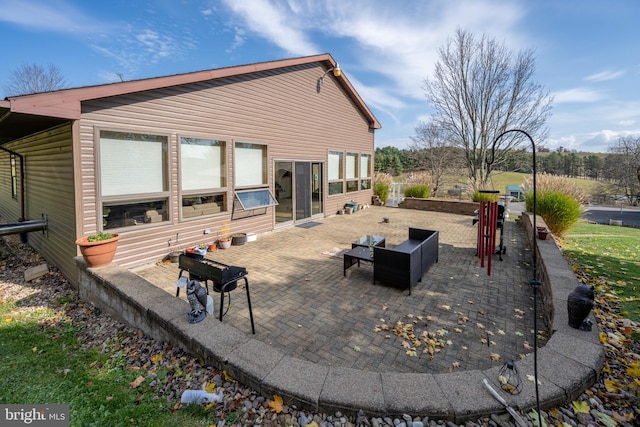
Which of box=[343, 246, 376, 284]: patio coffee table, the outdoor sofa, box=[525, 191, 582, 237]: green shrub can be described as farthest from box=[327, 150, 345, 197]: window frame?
box=[525, 191, 582, 237]: green shrub

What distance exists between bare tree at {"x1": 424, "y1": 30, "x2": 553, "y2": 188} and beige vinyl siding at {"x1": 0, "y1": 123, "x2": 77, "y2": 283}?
16944mm

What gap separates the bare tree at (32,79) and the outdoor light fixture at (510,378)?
35.3 meters

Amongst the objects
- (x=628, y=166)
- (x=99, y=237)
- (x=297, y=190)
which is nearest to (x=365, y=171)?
(x=297, y=190)

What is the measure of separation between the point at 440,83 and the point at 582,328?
58.7 ft

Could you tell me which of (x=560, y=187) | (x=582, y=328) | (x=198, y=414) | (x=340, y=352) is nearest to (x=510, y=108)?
(x=560, y=187)

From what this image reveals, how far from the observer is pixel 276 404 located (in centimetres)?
221

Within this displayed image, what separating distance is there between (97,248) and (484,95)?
63.9 ft

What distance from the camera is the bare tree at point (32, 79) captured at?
81.4ft

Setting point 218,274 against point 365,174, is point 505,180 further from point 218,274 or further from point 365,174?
point 218,274

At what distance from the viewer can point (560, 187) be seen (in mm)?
11539

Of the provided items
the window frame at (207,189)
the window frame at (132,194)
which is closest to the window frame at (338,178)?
the window frame at (207,189)

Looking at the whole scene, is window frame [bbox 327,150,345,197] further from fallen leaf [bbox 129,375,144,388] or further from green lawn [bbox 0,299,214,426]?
fallen leaf [bbox 129,375,144,388]

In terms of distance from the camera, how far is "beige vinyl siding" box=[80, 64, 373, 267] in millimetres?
5098

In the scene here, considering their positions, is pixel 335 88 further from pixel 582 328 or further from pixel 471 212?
pixel 582 328
